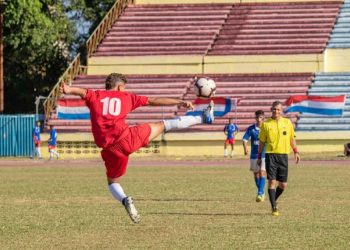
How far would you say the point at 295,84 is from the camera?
51062 millimetres

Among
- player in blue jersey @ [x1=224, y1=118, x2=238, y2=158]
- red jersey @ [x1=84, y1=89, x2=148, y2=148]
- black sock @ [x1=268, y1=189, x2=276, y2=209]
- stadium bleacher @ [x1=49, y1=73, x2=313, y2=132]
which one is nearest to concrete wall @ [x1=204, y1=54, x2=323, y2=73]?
stadium bleacher @ [x1=49, y1=73, x2=313, y2=132]

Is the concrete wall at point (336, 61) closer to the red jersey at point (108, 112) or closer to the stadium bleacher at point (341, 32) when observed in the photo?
the stadium bleacher at point (341, 32)

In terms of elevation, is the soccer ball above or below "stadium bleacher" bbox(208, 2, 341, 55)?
below

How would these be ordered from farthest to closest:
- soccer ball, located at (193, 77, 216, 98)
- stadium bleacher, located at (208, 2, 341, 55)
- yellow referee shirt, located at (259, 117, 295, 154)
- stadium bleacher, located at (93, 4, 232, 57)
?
stadium bleacher, located at (93, 4, 232, 57) < stadium bleacher, located at (208, 2, 341, 55) < yellow referee shirt, located at (259, 117, 295, 154) < soccer ball, located at (193, 77, 216, 98)

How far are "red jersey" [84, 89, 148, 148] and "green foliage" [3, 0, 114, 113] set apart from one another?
41.1 m

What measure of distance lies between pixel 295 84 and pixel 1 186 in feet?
84.2

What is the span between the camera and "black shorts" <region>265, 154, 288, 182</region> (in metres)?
18.6

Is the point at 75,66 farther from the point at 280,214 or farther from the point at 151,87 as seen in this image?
the point at 280,214

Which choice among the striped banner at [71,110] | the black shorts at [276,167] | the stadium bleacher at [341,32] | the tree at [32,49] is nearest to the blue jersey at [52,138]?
the striped banner at [71,110]

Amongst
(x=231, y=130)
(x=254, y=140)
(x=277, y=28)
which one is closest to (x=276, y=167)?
(x=254, y=140)

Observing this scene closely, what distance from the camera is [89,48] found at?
57.3m

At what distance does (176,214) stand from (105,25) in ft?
136

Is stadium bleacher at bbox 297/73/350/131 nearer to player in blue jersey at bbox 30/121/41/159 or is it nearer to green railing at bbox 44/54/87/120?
player in blue jersey at bbox 30/121/41/159

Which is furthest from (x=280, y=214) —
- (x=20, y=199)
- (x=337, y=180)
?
(x=337, y=180)
